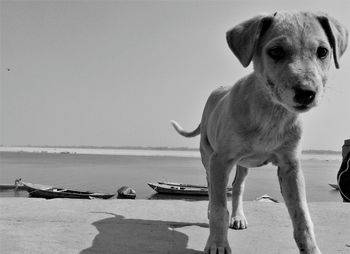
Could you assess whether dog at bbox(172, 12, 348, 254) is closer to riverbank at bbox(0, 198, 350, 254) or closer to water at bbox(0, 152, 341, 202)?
riverbank at bbox(0, 198, 350, 254)

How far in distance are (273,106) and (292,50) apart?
71 centimetres

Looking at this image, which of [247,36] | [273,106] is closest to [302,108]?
A: [273,106]

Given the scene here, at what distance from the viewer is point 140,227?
5.28 metres

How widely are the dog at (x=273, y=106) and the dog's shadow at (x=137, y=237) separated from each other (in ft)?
2.21

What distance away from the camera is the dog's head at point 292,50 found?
3.15 metres

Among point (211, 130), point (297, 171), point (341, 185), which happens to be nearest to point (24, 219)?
point (211, 130)

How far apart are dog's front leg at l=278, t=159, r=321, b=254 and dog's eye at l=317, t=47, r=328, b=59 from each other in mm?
1121

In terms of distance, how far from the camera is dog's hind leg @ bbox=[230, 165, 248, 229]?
5.40m

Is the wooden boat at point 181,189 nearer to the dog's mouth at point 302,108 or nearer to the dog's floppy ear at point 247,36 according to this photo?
the dog's floppy ear at point 247,36

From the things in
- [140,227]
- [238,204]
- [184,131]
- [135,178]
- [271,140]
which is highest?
[271,140]

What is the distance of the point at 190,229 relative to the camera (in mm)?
5270

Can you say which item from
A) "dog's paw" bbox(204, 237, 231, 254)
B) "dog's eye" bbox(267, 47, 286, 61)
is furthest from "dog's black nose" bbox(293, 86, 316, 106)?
"dog's paw" bbox(204, 237, 231, 254)

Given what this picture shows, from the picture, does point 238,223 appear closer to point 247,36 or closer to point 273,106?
point 273,106

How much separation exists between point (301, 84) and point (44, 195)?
100 ft
